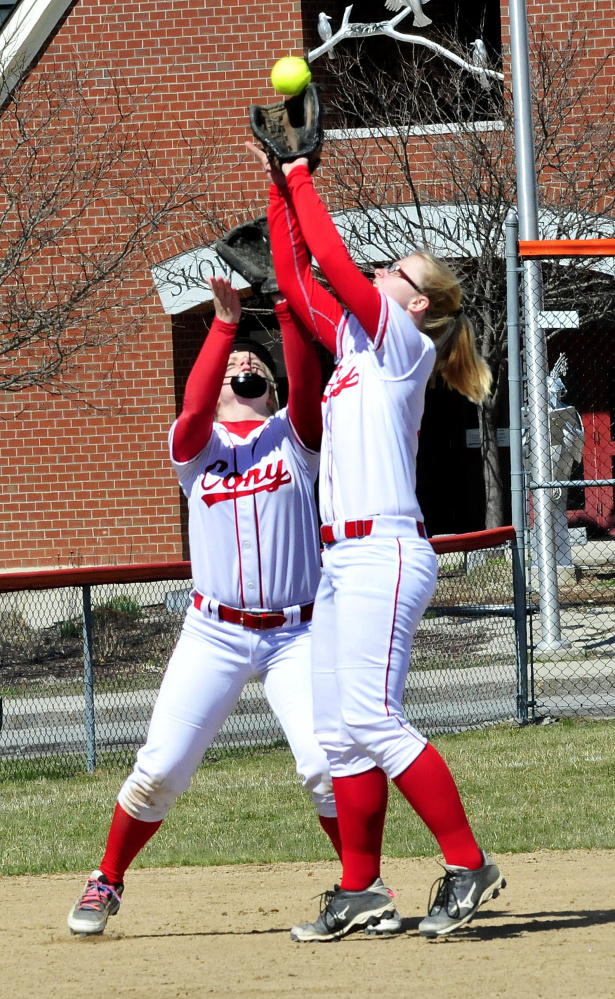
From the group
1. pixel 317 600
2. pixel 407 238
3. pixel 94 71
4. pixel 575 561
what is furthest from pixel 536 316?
pixel 94 71

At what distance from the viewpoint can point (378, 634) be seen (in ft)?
12.0

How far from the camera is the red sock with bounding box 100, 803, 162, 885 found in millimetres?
4145

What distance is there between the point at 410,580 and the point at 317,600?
333mm

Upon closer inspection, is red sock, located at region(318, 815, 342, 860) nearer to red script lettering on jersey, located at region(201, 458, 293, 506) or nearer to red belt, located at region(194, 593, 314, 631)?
red belt, located at region(194, 593, 314, 631)

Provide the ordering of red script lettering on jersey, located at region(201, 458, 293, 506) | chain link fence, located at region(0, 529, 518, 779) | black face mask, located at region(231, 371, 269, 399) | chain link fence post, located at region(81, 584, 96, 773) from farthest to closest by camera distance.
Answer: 1. chain link fence, located at region(0, 529, 518, 779)
2. chain link fence post, located at region(81, 584, 96, 773)
3. black face mask, located at region(231, 371, 269, 399)
4. red script lettering on jersey, located at region(201, 458, 293, 506)

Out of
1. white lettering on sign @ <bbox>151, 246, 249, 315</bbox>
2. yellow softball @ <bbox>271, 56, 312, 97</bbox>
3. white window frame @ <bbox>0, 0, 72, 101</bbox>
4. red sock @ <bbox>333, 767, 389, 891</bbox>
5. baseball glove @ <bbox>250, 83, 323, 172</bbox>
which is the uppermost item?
white window frame @ <bbox>0, 0, 72, 101</bbox>

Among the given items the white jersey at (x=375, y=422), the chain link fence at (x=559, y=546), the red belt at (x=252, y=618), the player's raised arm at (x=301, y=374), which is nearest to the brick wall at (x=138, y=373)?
the chain link fence at (x=559, y=546)

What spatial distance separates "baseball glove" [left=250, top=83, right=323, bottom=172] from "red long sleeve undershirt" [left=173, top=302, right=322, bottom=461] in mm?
456

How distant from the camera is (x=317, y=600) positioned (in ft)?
12.7

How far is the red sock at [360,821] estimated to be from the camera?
3.80m

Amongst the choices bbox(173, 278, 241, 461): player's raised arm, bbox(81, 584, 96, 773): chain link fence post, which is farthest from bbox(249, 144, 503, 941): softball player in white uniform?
bbox(81, 584, 96, 773): chain link fence post

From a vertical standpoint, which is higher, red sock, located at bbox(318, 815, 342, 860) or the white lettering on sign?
the white lettering on sign

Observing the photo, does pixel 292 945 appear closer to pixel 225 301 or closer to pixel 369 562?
pixel 369 562

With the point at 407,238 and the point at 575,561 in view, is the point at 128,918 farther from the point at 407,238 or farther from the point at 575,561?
the point at 407,238
